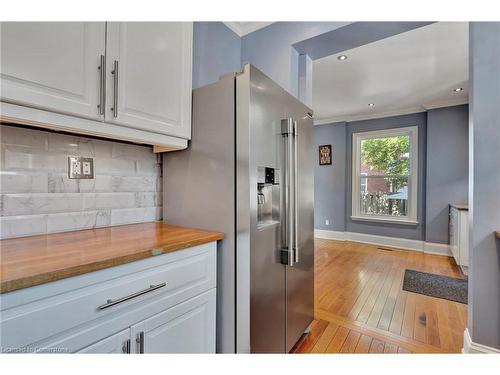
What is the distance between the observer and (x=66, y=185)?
1283 mm

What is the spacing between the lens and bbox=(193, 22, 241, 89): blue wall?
1904mm

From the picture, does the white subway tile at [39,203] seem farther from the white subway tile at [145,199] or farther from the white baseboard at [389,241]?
the white baseboard at [389,241]

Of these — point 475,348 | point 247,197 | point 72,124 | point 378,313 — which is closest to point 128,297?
point 247,197

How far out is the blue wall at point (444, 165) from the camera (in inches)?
154

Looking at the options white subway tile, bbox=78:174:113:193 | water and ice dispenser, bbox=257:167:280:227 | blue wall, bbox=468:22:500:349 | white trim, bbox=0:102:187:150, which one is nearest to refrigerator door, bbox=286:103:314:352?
water and ice dispenser, bbox=257:167:280:227

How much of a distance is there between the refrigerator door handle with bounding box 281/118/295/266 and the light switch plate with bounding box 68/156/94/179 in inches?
44.1

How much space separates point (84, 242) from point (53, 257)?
233 millimetres

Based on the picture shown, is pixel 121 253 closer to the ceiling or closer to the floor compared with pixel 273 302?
closer to the ceiling

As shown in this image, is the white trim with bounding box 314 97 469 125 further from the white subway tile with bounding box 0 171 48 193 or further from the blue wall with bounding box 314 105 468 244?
the white subway tile with bounding box 0 171 48 193

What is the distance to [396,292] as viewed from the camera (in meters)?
2.63
